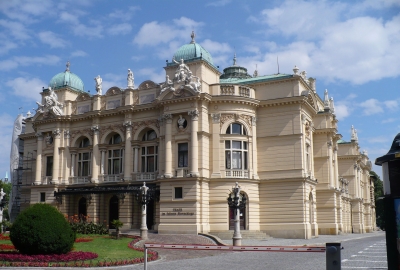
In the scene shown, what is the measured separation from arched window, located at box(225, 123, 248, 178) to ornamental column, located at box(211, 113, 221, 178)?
0.86 m

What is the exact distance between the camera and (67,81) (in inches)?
2071

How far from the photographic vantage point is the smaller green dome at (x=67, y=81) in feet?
173

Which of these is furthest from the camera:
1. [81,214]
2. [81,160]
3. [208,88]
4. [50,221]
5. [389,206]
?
[81,160]

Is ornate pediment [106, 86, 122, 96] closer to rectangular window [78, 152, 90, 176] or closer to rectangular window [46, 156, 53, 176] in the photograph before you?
rectangular window [78, 152, 90, 176]

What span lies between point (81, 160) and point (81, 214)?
629cm

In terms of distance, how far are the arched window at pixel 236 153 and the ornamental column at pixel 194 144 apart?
2885 millimetres

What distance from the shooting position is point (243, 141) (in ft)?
135

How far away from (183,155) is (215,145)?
311 cm

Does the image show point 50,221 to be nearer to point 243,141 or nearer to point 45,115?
point 243,141

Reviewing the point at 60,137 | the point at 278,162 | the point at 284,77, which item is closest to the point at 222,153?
the point at 278,162

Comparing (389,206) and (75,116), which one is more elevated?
(75,116)

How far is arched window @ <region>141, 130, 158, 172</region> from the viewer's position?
146 feet

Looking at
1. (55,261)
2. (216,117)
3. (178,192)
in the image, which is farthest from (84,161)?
(55,261)

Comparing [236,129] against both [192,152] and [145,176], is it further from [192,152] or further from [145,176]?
[145,176]
